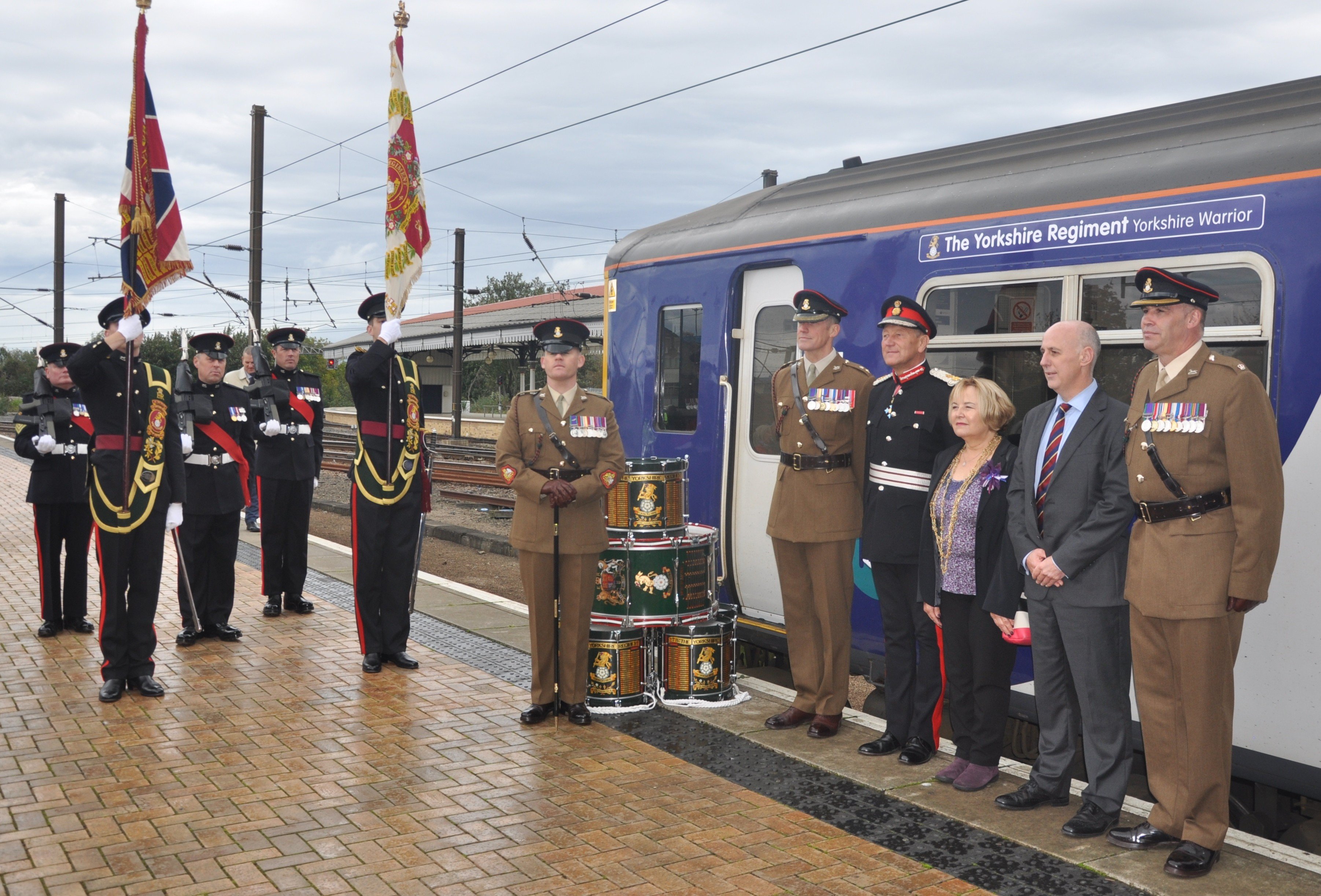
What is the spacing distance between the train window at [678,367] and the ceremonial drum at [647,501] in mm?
1199

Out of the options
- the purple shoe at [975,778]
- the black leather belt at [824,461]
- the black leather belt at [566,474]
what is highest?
the black leather belt at [824,461]

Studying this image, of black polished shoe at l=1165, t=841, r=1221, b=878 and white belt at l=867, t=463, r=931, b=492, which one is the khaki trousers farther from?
black polished shoe at l=1165, t=841, r=1221, b=878

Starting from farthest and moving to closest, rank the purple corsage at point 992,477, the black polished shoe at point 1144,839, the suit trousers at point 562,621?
the suit trousers at point 562,621, the purple corsage at point 992,477, the black polished shoe at point 1144,839

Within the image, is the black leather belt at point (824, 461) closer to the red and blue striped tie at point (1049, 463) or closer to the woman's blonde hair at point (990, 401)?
the woman's blonde hair at point (990, 401)

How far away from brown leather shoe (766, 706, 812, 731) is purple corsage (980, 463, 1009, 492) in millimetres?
1699

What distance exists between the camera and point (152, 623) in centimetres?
646

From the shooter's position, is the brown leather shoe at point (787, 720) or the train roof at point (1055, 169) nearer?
the train roof at point (1055, 169)

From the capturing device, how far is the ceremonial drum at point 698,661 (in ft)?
20.2

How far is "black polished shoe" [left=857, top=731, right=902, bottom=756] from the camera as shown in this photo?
17.5ft

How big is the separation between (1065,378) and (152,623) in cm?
511

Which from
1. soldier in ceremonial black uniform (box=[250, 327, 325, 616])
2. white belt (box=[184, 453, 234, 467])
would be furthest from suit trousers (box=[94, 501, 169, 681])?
soldier in ceremonial black uniform (box=[250, 327, 325, 616])

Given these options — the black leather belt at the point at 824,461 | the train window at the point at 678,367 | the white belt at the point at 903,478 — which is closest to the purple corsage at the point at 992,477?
the white belt at the point at 903,478

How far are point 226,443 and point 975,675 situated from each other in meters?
5.44

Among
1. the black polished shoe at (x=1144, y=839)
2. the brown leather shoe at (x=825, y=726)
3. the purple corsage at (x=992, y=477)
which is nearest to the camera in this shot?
the black polished shoe at (x=1144, y=839)
